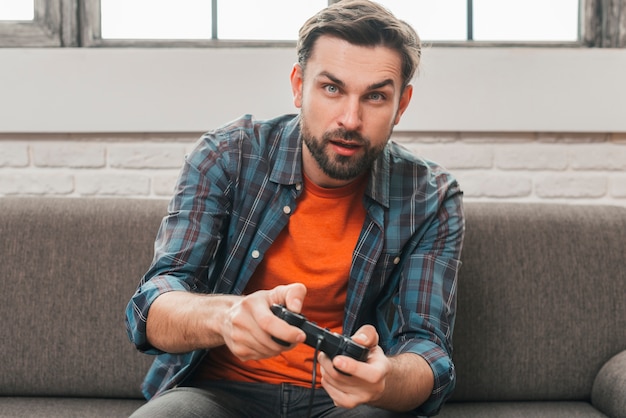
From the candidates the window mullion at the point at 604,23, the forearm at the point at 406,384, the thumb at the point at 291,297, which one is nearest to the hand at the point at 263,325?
the thumb at the point at 291,297

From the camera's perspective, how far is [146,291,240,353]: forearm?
46.9 inches

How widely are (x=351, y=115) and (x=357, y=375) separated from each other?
54cm

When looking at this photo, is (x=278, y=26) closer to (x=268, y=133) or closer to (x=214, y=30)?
(x=214, y=30)

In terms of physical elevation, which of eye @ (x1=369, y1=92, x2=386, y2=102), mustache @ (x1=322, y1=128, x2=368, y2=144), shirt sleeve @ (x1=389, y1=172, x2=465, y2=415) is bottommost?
shirt sleeve @ (x1=389, y1=172, x2=465, y2=415)

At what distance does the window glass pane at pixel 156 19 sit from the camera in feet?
7.34

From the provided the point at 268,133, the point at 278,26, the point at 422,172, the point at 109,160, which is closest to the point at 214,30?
the point at 278,26

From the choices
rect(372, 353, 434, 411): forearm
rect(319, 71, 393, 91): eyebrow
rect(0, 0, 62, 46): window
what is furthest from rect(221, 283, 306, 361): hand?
rect(0, 0, 62, 46): window

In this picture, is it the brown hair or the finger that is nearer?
the finger

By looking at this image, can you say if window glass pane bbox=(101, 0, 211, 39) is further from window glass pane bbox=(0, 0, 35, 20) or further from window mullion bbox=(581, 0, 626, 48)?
window mullion bbox=(581, 0, 626, 48)

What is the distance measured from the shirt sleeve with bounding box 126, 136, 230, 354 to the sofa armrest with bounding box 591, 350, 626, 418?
89 cm

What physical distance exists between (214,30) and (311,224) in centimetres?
93

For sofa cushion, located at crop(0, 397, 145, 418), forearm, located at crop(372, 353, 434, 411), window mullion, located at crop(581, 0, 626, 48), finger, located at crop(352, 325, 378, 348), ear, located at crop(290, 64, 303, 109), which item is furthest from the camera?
window mullion, located at crop(581, 0, 626, 48)

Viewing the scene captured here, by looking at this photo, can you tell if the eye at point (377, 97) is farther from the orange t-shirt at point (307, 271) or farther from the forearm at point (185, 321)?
the forearm at point (185, 321)

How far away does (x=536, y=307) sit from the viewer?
71.2 inches
